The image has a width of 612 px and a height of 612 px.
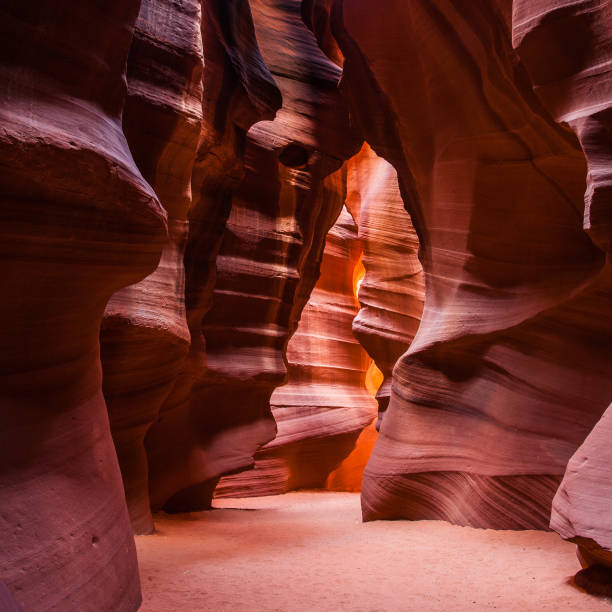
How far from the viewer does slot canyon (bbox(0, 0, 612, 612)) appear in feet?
9.42

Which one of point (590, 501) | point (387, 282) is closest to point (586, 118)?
point (590, 501)

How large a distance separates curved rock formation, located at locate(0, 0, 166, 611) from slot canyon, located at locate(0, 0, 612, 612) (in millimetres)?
12

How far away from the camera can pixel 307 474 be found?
12.9m

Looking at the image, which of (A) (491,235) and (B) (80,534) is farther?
(A) (491,235)

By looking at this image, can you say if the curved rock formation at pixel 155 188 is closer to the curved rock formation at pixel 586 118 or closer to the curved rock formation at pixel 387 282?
the curved rock formation at pixel 586 118

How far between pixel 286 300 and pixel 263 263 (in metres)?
0.65

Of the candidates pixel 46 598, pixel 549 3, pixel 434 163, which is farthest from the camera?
pixel 434 163

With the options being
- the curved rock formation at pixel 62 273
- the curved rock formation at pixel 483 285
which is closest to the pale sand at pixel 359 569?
the curved rock formation at pixel 483 285

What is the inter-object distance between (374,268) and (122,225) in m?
9.58

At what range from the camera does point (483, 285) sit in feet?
21.1

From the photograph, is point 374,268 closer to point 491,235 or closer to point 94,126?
point 491,235

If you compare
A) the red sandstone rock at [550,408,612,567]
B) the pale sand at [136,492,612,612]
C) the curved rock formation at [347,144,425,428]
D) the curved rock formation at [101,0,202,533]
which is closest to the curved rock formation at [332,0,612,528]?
the pale sand at [136,492,612,612]

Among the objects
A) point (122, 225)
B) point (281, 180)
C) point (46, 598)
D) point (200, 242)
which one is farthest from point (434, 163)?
point (46, 598)

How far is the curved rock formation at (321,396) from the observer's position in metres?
12.3
